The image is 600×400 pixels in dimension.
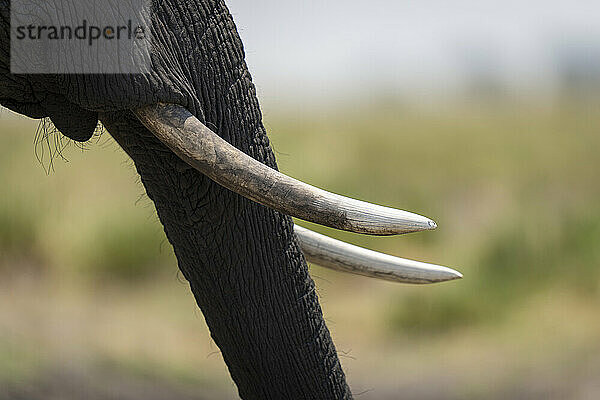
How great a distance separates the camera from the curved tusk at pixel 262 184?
3.38 ft

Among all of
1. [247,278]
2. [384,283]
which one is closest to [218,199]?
[247,278]

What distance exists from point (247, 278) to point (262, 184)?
24cm

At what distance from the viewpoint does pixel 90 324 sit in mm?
4293

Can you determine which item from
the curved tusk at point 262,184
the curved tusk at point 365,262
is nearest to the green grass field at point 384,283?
the curved tusk at point 365,262

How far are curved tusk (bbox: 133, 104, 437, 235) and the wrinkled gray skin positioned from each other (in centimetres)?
3

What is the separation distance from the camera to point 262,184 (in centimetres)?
105

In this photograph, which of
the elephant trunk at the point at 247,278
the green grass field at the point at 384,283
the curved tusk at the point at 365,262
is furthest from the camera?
the green grass field at the point at 384,283

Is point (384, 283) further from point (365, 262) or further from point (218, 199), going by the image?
point (218, 199)

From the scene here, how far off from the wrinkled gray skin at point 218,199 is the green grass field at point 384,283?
146 centimetres

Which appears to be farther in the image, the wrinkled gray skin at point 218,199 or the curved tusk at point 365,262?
the curved tusk at point 365,262

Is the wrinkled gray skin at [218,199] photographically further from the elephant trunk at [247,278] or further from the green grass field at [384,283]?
the green grass field at [384,283]

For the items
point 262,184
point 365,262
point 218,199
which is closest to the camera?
point 262,184

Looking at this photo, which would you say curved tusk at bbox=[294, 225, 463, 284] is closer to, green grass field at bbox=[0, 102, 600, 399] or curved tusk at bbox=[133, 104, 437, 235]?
curved tusk at bbox=[133, 104, 437, 235]

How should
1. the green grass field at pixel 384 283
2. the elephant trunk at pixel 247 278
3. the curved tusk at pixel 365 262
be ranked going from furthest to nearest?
the green grass field at pixel 384 283, the curved tusk at pixel 365 262, the elephant trunk at pixel 247 278
